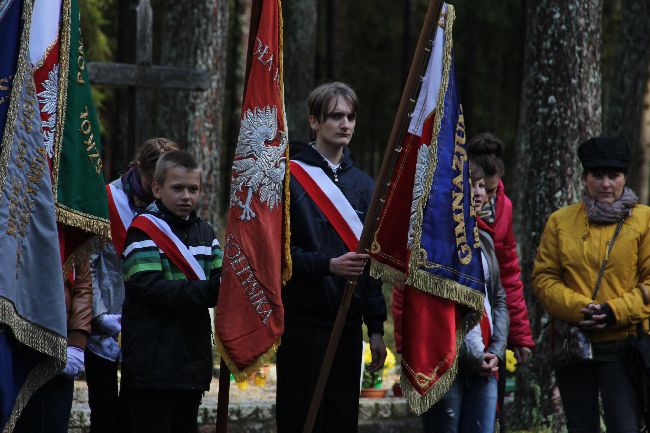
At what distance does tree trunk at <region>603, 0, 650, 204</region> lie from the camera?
1230 centimetres

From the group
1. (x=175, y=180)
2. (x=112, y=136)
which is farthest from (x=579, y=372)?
(x=112, y=136)

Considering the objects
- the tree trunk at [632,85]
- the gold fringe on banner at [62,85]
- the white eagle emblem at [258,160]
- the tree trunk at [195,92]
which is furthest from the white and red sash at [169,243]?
the tree trunk at [632,85]

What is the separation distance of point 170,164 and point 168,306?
70 cm

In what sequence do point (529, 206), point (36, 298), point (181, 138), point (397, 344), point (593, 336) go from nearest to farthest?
point (36, 298) → point (397, 344) → point (593, 336) → point (529, 206) → point (181, 138)

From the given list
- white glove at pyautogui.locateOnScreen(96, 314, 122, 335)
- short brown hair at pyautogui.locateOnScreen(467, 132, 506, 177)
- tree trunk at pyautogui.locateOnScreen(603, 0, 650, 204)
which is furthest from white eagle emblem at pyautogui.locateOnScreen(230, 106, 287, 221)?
tree trunk at pyautogui.locateOnScreen(603, 0, 650, 204)

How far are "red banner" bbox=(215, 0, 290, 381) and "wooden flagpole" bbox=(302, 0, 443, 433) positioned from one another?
0.27m

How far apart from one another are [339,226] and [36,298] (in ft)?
5.19

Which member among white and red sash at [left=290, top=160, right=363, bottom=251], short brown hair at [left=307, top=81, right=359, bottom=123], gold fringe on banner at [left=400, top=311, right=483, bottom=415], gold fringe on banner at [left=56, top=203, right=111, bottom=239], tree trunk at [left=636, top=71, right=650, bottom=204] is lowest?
gold fringe on banner at [left=400, top=311, right=483, bottom=415]

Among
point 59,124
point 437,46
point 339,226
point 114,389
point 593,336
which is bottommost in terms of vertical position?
point 114,389

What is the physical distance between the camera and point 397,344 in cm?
672

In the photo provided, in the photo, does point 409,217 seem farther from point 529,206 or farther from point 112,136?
point 112,136

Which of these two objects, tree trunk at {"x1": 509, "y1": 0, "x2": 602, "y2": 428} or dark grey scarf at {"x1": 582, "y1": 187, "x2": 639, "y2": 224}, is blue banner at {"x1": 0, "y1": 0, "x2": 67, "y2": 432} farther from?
tree trunk at {"x1": 509, "y1": 0, "x2": 602, "y2": 428}

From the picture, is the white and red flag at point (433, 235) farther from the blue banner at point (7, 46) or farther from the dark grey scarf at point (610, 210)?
the blue banner at point (7, 46)

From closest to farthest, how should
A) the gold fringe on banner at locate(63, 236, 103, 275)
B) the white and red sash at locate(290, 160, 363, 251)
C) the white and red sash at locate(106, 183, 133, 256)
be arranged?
1. the gold fringe on banner at locate(63, 236, 103, 275)
2. the white and red sash at locate(290, 160, 363, 251)
3. the white and red sash at locate(106, 183, 133, 256)
